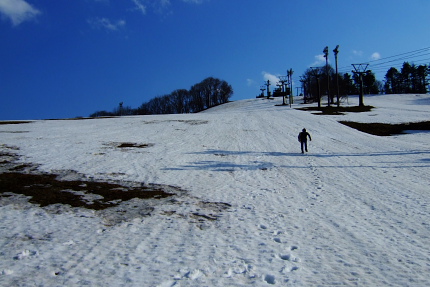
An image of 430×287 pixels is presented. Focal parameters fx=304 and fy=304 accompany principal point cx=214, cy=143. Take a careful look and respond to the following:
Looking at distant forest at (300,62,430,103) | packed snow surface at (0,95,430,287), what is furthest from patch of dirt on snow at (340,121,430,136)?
distant forest at (300,62,430,103)

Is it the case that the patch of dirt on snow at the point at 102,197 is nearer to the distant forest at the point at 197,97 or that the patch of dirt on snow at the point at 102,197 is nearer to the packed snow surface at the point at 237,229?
the packed snow surface at the point at 237,229

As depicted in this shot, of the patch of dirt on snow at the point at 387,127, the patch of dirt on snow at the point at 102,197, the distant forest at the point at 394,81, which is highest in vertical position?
the distant forest at the point at 394,81

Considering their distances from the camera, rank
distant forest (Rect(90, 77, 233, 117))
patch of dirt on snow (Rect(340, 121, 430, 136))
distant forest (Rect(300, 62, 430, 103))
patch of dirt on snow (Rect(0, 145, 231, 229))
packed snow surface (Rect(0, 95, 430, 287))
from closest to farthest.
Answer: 1. packed snow surface (Rect(0, 95, 430, 287))
2. patch of dirt on snow (Rect(0, 145, 231, 229))
3. patch of dirt on snow (Rect(340, 121, 430, 136))
4. distant forest (Rect(300, 62, 430, 103))
5. distant forest (Rect(90, 77, 233, 117))

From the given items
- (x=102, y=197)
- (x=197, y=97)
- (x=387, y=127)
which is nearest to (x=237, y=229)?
(x=102, y=197)

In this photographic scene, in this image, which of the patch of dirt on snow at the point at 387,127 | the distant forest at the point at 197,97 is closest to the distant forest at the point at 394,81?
the distant forest at the point at 197,97

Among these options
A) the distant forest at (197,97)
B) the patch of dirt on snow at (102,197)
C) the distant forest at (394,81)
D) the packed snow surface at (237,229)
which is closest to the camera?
the packed snow surface at (237,229)

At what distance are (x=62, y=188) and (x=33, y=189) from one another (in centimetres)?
115

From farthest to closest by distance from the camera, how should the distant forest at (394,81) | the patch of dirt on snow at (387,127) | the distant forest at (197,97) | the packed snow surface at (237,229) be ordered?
the distant forest at (197,97) → the distant forest at (394,81) → the patch of dirt on snow at (387,127) → the packed snow surface at (237,229)

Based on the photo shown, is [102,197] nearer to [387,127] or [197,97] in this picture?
[387,127]

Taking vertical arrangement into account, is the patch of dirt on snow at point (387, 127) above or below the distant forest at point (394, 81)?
below

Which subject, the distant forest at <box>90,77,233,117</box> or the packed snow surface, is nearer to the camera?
the packed snow surface

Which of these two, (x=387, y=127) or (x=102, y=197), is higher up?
(x=102, y=197)

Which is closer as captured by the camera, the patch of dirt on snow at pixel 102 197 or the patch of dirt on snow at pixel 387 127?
the patch of dirt on snow at pixel 102 197

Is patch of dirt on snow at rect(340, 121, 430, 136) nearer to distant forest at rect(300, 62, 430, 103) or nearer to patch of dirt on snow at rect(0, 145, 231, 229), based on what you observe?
patch of dirt on snow at rect(0, 145, 231, 229)
